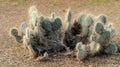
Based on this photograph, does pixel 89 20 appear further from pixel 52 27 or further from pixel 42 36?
pixel 42 36

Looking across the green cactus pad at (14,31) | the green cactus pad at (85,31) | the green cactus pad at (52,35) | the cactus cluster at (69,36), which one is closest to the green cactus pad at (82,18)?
the cactus cluster at (69,36)

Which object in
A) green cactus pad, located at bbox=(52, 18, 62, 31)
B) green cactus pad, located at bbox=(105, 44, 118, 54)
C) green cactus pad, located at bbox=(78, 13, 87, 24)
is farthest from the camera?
green cactus pad, located at bbox=(78, 13, 87, 24)

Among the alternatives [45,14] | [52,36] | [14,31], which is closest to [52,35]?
[52,36]

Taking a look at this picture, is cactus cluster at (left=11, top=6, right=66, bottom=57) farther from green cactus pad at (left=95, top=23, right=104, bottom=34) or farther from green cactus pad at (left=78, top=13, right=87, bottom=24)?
green cactus pad at (left=95, top=23, right=104, bottom=34)

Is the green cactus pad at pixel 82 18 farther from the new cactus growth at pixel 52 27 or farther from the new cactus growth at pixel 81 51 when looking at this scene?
the new cactus growth at pixel 81 51

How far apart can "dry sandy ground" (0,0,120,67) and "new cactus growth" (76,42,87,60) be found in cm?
12

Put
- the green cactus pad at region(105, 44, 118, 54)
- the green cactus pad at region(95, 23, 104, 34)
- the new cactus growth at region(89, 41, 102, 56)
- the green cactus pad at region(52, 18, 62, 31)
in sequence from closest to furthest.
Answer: the green cactus pad at region(95, 23, 104, 34), the new cactus growth at region(89, 41, 102, 56), the green cactus pad at region(105, 44, 118, 54), the green cactus pad at region(52, 18, 62, 31)

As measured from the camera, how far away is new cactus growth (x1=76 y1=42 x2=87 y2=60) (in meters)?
6.67

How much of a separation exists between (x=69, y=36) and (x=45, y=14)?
3.83 meters

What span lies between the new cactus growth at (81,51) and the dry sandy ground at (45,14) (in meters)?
0.12

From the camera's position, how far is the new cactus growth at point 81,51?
667cm

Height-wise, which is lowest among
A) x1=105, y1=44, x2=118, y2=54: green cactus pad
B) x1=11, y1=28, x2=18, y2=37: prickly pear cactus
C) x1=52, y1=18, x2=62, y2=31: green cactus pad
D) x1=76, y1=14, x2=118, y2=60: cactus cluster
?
x1=105, y1=44, x2=118, y2=54: green cactus pad

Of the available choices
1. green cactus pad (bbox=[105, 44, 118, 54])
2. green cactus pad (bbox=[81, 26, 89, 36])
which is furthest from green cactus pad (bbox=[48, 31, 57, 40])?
green cactus pad (bbox=[105, 44, 118, 54])

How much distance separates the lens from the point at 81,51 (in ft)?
22.0
